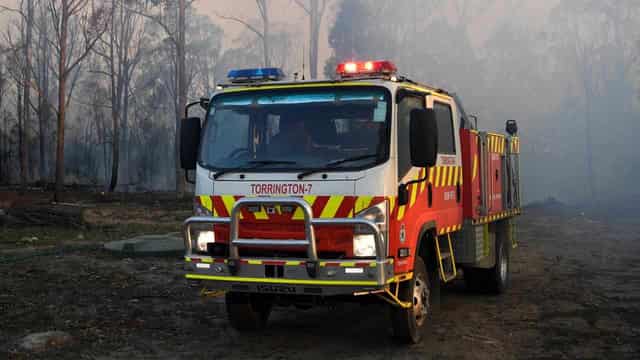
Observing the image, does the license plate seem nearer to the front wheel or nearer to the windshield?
the windshield

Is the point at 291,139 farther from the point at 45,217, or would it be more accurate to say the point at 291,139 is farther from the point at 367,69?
the point at 45,217

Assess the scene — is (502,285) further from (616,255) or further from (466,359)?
(616,255)

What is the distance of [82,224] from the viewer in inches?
768

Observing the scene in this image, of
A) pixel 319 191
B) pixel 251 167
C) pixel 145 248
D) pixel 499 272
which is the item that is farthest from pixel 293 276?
pixel 145 248

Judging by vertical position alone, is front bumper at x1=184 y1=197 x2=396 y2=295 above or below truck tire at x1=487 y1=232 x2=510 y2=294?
above

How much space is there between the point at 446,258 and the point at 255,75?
3056 millimetres

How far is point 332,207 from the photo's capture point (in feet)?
20.5

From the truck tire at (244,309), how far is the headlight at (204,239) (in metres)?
1.06

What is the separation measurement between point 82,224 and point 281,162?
14.5 metres

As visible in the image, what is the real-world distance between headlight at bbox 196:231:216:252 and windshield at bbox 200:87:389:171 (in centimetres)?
65

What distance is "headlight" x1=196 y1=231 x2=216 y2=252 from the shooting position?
21.9 feet

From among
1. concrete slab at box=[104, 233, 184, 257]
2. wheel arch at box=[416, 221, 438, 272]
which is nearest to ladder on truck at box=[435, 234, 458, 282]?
wheel arch at box=[416, 221, 438, 272]

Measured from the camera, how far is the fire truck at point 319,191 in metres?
6.21

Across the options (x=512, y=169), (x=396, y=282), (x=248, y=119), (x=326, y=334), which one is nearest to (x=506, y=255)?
(x=512, y=169)
